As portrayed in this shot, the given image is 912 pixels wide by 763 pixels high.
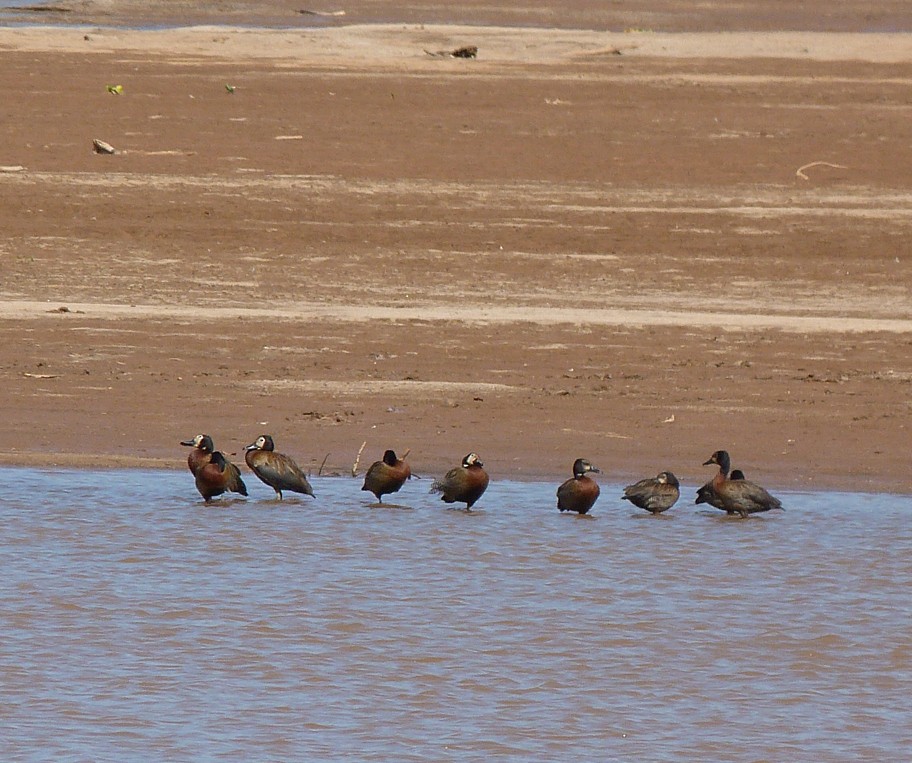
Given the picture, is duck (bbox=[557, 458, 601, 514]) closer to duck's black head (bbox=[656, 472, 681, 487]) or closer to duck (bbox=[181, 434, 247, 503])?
duck's black head (bbox=[656, 472, 681, 487])

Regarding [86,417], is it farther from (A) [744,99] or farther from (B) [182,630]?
(A) [744,99]

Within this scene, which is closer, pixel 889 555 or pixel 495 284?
pixel 889 555

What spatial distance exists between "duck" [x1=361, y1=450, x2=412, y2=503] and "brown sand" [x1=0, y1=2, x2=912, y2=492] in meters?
0.72

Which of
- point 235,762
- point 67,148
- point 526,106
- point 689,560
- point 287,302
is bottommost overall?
point 235,762

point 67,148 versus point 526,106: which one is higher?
point 526,106

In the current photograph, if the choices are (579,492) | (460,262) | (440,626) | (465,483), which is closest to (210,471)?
(465,483)

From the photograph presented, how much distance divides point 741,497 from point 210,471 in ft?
8.34

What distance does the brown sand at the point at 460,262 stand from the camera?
10.8 metres

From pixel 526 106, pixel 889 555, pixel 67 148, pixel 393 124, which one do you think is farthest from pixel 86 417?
pixel 526 106

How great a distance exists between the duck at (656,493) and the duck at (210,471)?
6.32ft

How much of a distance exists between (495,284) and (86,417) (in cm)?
418

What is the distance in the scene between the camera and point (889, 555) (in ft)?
28.2

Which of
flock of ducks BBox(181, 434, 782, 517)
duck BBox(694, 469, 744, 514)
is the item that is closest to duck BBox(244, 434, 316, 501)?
flock of ducks BBox(181, 434, 782, 517)

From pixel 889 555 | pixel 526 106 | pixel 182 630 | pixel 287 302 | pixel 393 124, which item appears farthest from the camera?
pixel 526 106
